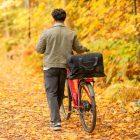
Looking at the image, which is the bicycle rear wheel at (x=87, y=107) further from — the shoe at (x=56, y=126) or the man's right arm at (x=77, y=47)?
the man's right arm at (x=77, y=47)

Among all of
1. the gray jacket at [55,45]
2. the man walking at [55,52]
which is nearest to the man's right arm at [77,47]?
the man walking at [55,52]

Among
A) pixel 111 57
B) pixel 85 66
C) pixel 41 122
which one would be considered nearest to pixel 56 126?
pixel 41 122

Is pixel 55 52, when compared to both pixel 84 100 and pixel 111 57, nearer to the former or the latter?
pixel 84 100

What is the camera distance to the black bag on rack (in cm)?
791

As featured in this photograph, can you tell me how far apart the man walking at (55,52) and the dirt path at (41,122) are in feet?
1.39

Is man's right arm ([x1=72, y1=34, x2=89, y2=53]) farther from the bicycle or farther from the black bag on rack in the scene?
the bicycle

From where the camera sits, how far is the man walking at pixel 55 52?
8203mm

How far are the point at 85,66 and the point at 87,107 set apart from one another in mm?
748

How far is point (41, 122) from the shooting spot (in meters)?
9.09

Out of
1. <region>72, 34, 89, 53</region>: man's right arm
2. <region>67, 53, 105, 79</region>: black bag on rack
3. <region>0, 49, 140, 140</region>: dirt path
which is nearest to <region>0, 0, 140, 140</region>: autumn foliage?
<region>0, 49, 140, 140</region>: dirt path

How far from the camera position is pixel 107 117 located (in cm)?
938

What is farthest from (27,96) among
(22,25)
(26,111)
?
(22,25)

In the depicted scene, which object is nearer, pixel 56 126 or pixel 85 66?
pixel 85 66

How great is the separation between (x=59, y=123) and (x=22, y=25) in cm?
1654
